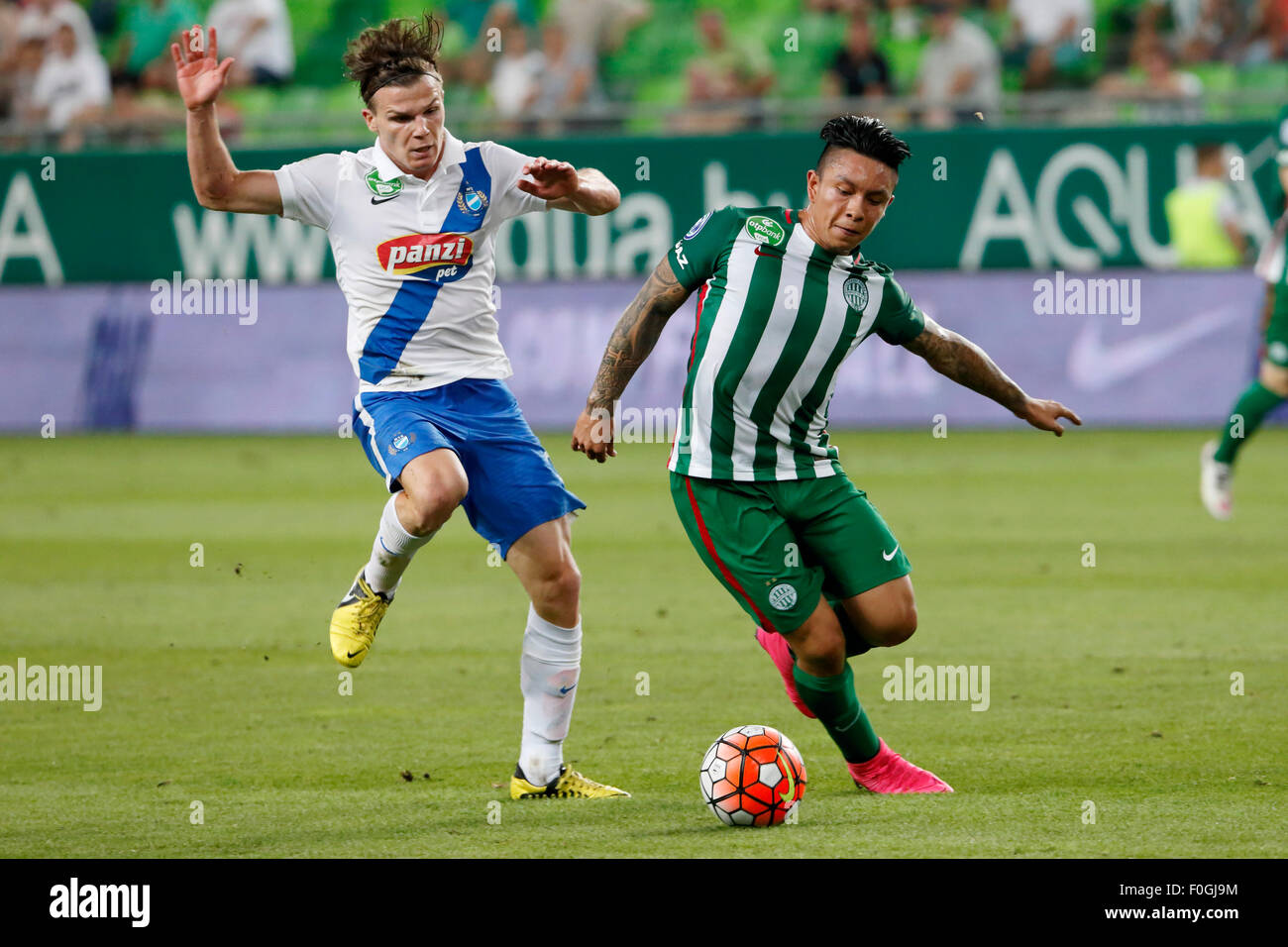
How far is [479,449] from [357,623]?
706 mm

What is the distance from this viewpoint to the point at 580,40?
21.0 meters

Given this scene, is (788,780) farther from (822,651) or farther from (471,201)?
(471,201)

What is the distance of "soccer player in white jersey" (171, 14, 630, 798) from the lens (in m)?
6.08

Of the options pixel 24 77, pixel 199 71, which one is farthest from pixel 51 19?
pixel 199 71

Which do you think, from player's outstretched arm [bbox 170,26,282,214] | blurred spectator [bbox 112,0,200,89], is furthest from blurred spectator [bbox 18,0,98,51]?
player's outstretched arm [bbox 170,26,282,214]

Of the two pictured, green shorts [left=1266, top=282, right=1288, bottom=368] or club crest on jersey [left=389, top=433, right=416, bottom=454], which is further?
green shorts [left=1266, top=282, right=1288, bottom=368]

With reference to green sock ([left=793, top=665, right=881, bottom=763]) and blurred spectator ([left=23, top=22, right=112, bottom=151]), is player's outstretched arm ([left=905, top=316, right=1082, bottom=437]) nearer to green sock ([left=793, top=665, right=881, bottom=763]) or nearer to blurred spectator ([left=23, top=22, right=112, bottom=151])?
green sock ([left=793, top=665, right=881, bottom=763])

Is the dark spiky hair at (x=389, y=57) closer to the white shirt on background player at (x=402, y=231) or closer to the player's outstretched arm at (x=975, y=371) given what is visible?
the white shirt on background player at (x=402, y=231)

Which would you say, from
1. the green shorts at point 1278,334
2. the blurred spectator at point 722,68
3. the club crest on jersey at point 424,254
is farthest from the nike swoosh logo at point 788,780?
the blurred spectator at point 722,68

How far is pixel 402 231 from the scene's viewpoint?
624 cm

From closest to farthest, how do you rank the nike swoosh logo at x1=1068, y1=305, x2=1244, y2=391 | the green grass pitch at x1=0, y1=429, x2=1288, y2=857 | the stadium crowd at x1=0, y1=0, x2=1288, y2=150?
the green grass pitch at x1=0, y1=429, x2=1288, y2=857
the nike swoosh logo at x1=1068, y1=305, x2=1244, y2=391
the stadium crowd at x1=0, y1=0, x2=1288, y2=150

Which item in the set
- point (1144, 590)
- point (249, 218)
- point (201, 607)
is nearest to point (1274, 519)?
point (1144, 590)

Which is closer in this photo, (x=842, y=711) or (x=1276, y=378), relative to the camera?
(x=842, y=711)

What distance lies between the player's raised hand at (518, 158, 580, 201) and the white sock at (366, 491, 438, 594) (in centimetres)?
111
